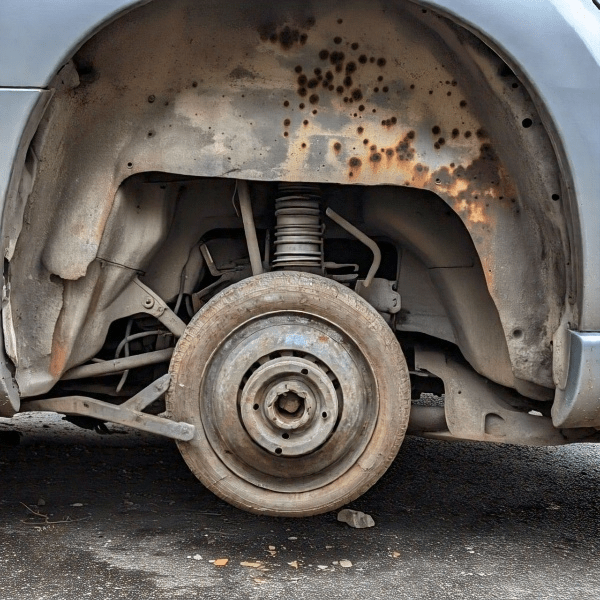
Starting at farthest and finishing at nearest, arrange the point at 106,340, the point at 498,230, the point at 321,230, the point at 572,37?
1. the point at 106,340
2. the point at 321,230
3. the point at 498,230
4. the point at 572,37

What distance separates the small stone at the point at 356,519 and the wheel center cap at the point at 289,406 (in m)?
0.42

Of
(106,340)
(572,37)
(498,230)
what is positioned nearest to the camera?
(572,37)

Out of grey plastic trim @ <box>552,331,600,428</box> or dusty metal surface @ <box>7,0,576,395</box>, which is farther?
dusty metal surface @ <box>7,0,576,395</box>

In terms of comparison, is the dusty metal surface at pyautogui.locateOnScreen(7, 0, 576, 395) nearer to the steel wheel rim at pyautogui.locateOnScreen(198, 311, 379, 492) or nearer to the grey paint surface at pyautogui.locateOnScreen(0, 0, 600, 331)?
the grey paint surface at pyautogui.locateOnScreen(0, 0, 600, 331)

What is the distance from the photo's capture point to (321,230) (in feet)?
7.94

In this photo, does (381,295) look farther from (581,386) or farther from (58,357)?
(58,357)

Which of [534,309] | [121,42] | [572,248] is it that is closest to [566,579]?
[534,309]

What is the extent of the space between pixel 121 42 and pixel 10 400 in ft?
3.38

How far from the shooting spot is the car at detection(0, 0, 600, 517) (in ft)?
6.29

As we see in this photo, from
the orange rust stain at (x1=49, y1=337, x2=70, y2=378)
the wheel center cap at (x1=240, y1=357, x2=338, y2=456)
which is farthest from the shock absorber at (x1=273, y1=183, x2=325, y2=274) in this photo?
the orange rust stain at (x1=49, y1=337, x2=70, y2=378)

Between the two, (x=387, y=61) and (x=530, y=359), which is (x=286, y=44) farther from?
(x=530, y=359)

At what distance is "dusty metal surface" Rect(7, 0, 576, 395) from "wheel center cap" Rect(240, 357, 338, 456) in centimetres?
54

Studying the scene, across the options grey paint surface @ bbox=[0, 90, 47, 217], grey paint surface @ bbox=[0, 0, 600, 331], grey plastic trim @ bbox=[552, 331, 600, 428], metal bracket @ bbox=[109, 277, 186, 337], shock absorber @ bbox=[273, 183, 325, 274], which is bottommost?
grey plastic trim @ bbox=[552, 331, 600, 428]

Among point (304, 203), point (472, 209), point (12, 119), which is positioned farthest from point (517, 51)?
point (12, 119)
